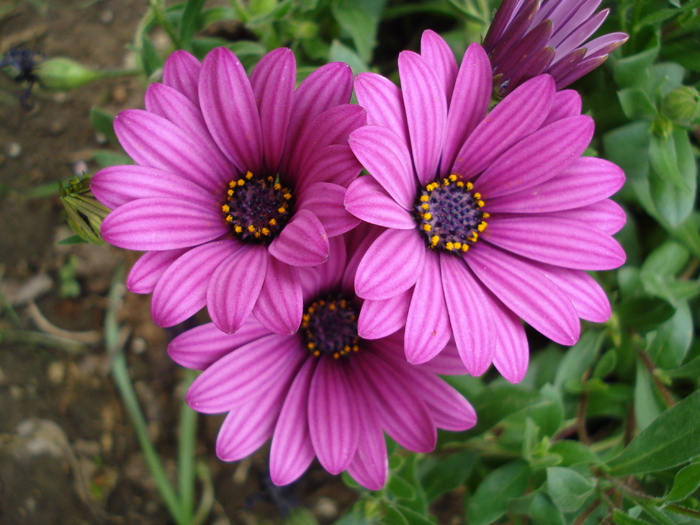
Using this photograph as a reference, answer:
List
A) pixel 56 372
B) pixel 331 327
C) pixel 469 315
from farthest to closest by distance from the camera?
pixel 56 372, pixel 331 327, pixel 469 315

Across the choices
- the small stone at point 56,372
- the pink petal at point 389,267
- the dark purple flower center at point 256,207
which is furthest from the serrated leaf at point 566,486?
the small stone at point 56,372

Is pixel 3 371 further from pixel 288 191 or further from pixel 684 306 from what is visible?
pixel 684 306

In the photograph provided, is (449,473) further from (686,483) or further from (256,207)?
(256,207)

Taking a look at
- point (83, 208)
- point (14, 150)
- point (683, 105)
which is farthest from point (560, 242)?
point (14, 150)

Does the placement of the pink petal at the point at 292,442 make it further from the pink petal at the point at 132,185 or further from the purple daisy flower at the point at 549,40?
the purple daisy flower at the point at 549,40

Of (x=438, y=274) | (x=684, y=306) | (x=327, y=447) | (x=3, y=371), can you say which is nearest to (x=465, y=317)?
(x=438, y=274)

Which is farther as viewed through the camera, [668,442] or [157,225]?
[668,442]
